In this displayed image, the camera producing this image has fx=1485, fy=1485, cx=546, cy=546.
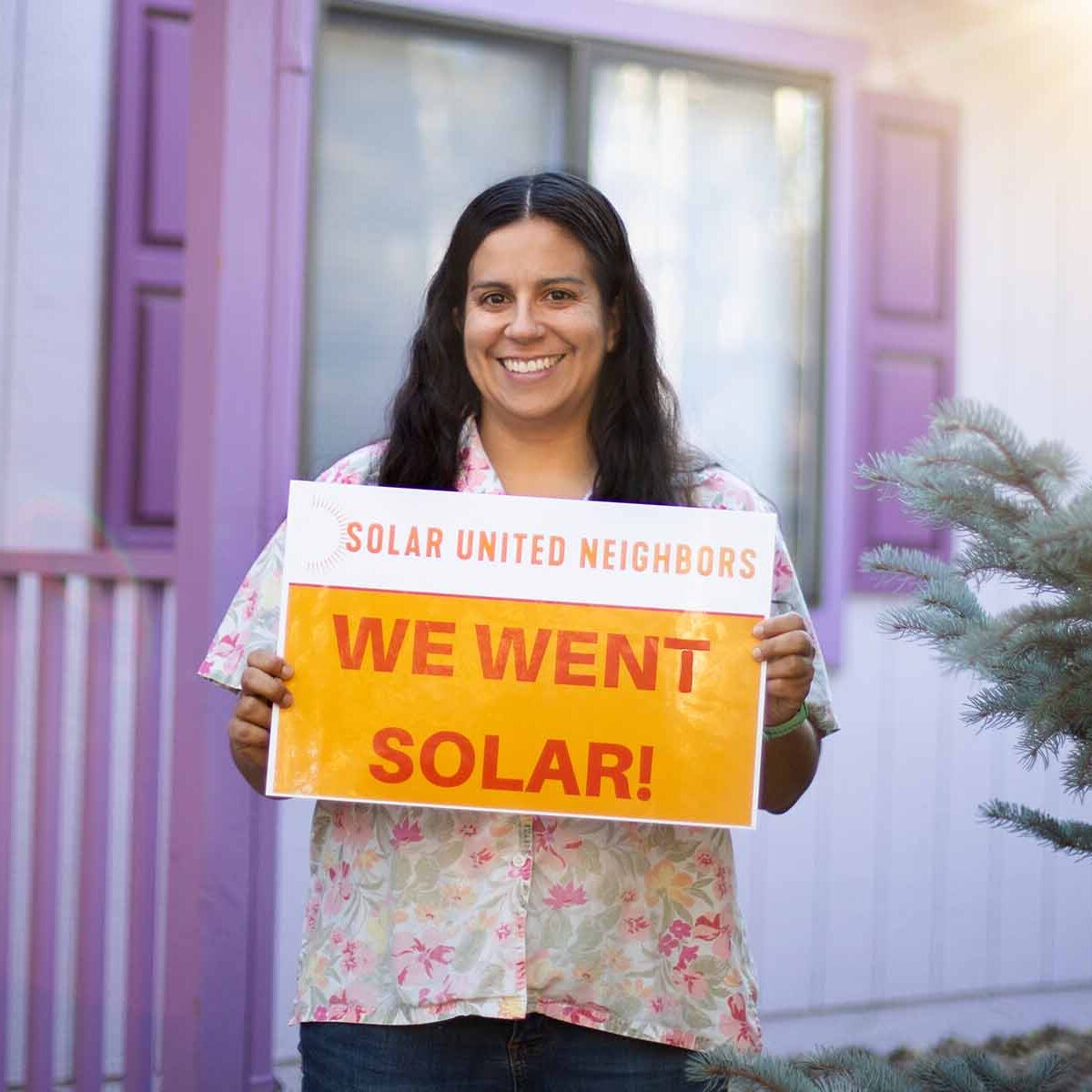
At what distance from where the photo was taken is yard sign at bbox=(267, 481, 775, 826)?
176 cm

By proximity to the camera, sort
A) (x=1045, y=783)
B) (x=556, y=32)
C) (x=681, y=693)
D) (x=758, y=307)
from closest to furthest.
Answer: (x=681, y=693), (x=556, y=32), (x=758, y=307), (x=1045, y=783)

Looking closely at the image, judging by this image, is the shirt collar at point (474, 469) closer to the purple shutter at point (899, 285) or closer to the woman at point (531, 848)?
the woman at point (531, 848)

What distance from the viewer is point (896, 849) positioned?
4.64m

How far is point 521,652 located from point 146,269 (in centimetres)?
221

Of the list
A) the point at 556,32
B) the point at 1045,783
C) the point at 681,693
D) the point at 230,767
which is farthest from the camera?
the point at 1045,783

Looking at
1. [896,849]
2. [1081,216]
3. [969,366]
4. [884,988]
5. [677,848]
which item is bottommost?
[884,988]

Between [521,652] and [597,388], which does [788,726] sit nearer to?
[521,652]

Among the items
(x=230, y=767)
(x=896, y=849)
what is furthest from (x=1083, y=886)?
(x=230, y=767)

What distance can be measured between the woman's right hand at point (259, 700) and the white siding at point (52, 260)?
1981mm

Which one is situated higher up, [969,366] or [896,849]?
[969,366]

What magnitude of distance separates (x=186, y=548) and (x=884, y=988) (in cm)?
309

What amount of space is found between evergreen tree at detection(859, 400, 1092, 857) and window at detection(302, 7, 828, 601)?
215 cm

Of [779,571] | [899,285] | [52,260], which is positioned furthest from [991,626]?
[899,285]

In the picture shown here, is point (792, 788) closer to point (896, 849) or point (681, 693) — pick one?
point (681, 693)
